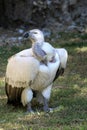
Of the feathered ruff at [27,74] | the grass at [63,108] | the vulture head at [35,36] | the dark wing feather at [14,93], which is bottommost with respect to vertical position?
the grass at [63,108]

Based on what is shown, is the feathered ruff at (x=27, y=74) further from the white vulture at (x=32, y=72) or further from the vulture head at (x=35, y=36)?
the vulture head at (x=35, y=36)

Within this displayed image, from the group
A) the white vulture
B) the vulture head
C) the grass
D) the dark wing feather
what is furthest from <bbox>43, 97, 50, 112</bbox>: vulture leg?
the vulture head

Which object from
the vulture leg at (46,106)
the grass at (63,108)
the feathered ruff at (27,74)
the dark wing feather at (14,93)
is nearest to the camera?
the grass at (63,108)

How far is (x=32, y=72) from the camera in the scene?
635cm

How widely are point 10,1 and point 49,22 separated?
1219 millimetres

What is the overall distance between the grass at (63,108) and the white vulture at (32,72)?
247mm

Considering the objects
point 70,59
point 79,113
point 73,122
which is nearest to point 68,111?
point 79,113

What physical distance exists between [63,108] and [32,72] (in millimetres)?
757

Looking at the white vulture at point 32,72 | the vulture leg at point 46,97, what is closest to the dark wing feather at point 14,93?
the white vulture at point 32,72

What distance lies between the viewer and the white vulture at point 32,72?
636 centimetres

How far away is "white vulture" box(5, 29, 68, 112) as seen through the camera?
6.36 metres

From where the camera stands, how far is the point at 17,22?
44.8ft

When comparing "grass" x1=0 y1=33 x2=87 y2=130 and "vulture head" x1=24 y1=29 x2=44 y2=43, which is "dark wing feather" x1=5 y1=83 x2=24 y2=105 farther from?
"vulture head" x1=24 y1=29 x2=44 y2=43

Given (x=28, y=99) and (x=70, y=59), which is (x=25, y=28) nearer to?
(x=70, y=59)
